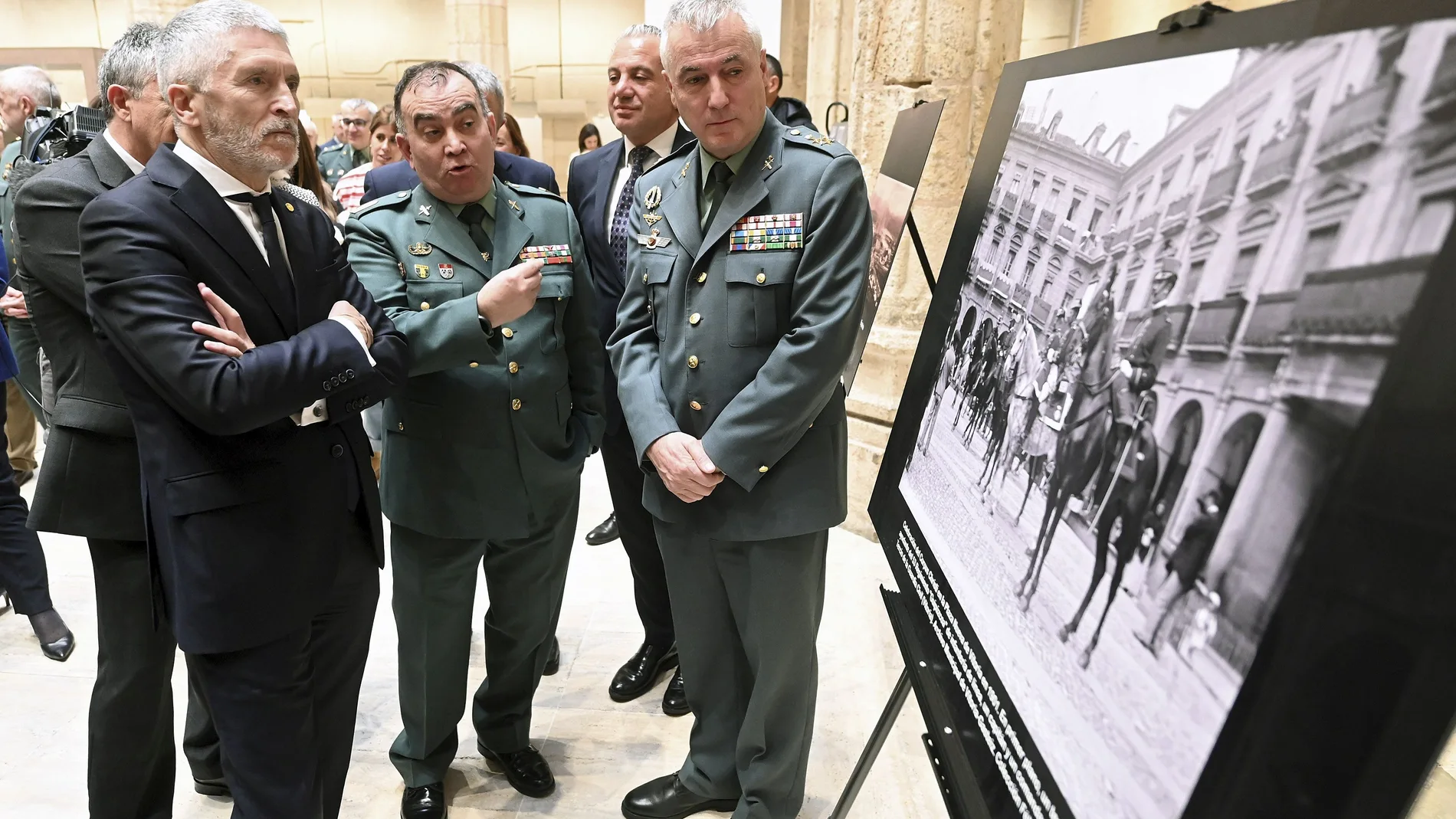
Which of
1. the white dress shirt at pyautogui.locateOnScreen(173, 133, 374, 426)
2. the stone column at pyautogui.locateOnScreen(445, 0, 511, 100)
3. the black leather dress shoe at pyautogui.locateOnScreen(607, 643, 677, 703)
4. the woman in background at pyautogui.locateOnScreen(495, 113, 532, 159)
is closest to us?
the white dress shirt at pyautogui.locateOnScreen(173, 133, 374, 426)

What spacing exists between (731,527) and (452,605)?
2.84 feet

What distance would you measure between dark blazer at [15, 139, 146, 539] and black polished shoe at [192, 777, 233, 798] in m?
0.87

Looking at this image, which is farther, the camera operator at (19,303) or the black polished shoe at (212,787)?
the camera operator at (19,303)

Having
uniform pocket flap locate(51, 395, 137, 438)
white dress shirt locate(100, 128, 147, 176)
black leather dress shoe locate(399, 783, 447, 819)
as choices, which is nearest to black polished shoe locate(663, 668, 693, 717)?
black leather dress shoe locate(399, 783, 447, 819)

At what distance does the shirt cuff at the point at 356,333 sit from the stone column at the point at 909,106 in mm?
2715

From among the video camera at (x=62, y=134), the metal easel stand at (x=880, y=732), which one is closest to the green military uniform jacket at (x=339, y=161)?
the video camera at (x=62, y=134)

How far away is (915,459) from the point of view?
165 cm

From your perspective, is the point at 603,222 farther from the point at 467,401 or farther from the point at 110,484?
the point at 110,484

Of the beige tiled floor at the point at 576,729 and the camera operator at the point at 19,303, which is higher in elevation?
the camera operator at the point at 19,303

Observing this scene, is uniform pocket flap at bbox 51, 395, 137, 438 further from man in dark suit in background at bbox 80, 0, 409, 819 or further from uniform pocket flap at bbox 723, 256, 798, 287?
uniform pocket flap at bbox 723, 256, 798, 287

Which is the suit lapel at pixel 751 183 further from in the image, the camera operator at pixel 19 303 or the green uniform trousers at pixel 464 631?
the camera operator at pixel 19 303

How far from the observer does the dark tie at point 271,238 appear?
172 centimetres

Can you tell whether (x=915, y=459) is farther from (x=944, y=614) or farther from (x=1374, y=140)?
(x=1374, y=140)

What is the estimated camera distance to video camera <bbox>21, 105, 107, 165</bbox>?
2461 mm
